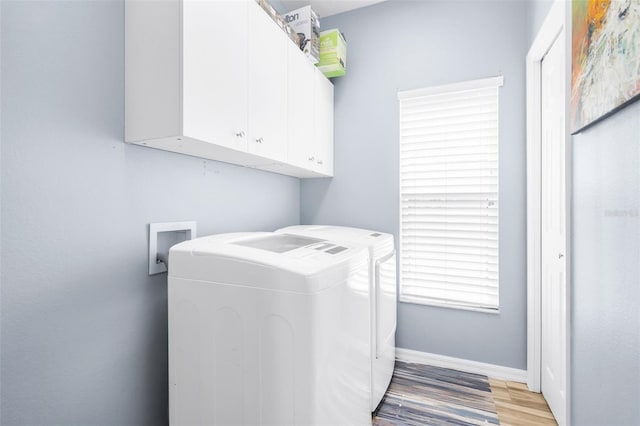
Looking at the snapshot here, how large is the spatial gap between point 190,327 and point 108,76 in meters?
1.02

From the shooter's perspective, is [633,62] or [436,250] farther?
[436,250]

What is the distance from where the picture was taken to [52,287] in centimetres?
102

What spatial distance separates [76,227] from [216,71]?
80 centimetres

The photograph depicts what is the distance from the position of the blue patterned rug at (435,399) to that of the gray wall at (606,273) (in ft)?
1.84

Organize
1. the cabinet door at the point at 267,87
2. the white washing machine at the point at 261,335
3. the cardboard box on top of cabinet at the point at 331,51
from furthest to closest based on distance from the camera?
the cardboard box on top of cabinet at the point at 331,51 → the cabinet door at the point at 267,87 → the white washing machine at the point at 261,335

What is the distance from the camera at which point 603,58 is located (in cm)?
98

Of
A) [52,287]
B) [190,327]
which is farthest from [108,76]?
[190,327]

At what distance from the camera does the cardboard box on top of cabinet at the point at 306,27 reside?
2072mm

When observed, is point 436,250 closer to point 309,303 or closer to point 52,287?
point 309,303

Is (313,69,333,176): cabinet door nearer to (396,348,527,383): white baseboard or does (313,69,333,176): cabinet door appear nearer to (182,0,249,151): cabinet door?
(182,0,249,151): cabinet door

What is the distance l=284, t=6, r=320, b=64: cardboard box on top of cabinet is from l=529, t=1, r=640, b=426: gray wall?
163cm

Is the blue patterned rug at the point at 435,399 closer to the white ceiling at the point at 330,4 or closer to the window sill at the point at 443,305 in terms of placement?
the window sill at the point at 443,305

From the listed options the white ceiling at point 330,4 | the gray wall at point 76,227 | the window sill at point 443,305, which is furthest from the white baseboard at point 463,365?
the white ceiling at point 330,4

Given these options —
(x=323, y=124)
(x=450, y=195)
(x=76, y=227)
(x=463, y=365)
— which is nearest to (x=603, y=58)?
(x=450, y=195)
